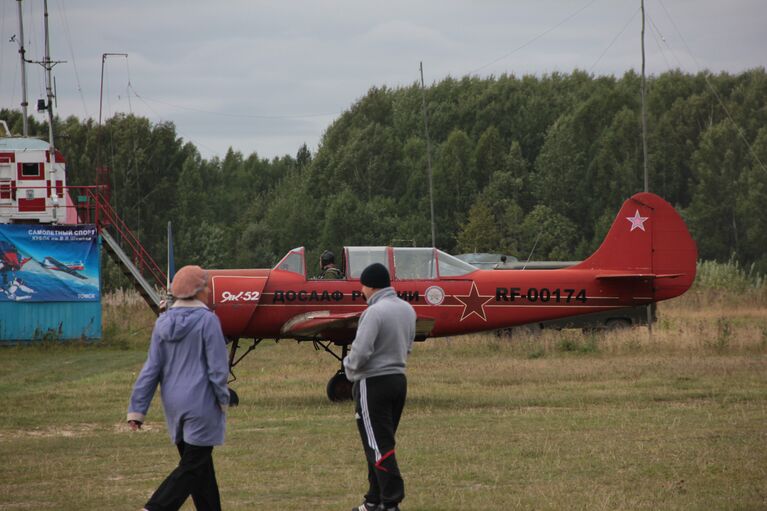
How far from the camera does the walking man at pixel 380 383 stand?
7246 millimetres

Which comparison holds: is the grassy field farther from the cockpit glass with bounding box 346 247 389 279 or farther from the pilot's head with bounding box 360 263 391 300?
the cockpit glass with bounding box 346 247 389 279

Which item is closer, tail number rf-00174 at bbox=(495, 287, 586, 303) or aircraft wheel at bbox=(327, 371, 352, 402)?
aircraft wheel at bbox=(327, 371, 352, 402)

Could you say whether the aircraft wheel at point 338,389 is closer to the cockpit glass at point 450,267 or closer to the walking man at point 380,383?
the cockpit glass at point 450,267

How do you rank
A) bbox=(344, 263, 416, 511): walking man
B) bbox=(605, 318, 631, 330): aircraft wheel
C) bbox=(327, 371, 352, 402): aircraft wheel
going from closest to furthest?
bbox=(344, 263, 416, 511): walking man → bbox=(327, 371, 352, 402): aircraft wheel → bbox=(605, 318, 631, 330): aircraft wheel

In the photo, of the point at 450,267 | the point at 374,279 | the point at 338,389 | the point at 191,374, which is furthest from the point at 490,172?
the point at 191,374

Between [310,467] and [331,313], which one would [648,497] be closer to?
[310,467]

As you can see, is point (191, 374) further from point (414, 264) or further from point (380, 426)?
point (414, 264)

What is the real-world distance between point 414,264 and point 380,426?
8.22 metres

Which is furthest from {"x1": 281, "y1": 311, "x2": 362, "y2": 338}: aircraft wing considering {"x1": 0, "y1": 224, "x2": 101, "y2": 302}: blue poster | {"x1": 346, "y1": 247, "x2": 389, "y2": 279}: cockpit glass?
{"x1": 0, "y1": 224, "x2": 101, "y2": 302}: blue poster

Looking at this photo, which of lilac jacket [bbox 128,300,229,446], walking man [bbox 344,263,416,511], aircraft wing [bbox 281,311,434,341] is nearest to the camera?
lilac jacket [bbox 128,300,229,446]

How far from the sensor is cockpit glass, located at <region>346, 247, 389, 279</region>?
15.2 meters

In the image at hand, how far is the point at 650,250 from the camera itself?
53.8 feet

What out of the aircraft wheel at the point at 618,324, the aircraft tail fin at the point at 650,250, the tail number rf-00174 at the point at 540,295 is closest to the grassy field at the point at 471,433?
the tail number rf-00174 at the point at 540,295

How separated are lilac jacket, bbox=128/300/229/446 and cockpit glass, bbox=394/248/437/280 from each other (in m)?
8.90
